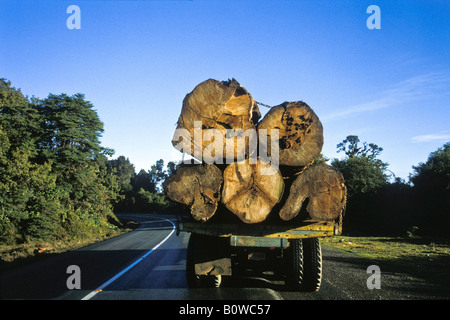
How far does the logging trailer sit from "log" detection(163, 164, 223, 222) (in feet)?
1.35

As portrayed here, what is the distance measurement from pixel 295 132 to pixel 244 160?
0.90 metres

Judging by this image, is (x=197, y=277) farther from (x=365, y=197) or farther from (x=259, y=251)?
(x=365, y=197)

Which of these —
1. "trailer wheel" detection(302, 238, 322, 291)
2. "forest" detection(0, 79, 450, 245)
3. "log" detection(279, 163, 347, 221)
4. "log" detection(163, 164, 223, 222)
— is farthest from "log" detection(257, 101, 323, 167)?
"forest" detection(0, 79, 450, 245)

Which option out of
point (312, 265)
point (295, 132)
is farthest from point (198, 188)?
point (312, 265)

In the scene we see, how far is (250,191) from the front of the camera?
14.8ft

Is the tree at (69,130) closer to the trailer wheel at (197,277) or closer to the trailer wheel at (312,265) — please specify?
the trailer wheel at (197,277)

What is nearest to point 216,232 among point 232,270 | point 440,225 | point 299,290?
point 232,270

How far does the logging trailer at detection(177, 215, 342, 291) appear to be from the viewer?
183 inches

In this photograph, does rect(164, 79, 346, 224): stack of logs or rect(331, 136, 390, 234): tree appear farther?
rect(331, 136, 390, 234): tree

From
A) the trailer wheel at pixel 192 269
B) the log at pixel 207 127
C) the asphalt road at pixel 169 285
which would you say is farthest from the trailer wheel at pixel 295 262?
the log at pixel 207 127

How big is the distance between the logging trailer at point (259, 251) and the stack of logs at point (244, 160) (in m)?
0.32

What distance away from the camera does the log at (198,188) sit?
4422 millimetres

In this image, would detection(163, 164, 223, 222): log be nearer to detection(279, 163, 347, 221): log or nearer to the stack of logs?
the stack of logs
